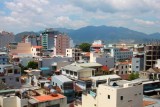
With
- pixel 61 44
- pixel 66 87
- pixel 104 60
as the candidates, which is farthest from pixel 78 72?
pixel 61 44

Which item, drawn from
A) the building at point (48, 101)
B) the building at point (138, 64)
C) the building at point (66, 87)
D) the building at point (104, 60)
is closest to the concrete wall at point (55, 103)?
the building at point (48, 101)

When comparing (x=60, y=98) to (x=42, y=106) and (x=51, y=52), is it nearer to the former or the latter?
(x=42, y=106)

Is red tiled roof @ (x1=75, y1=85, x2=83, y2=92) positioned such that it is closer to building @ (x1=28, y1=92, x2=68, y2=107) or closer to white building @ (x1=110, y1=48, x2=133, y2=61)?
building @ (x1=28, y1=92, x2=68, y2=107)

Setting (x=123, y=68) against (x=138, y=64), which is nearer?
(x=138, y=64)

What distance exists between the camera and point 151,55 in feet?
198

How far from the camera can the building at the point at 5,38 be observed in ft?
388

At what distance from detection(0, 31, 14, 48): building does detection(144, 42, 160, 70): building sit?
7808 cm

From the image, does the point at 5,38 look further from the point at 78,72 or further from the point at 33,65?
the point at 78,72

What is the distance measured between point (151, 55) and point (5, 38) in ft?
267

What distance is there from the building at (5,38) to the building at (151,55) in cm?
7808

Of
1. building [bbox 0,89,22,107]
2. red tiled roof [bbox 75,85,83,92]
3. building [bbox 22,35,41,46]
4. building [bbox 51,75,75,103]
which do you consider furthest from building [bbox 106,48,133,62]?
building [bbox 0,89,22,107]

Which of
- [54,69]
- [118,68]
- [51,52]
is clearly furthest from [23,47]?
[118,68]

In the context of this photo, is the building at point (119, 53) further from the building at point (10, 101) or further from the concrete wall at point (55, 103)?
the building at point (10, 101)

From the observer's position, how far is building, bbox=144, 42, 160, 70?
6006 cm
